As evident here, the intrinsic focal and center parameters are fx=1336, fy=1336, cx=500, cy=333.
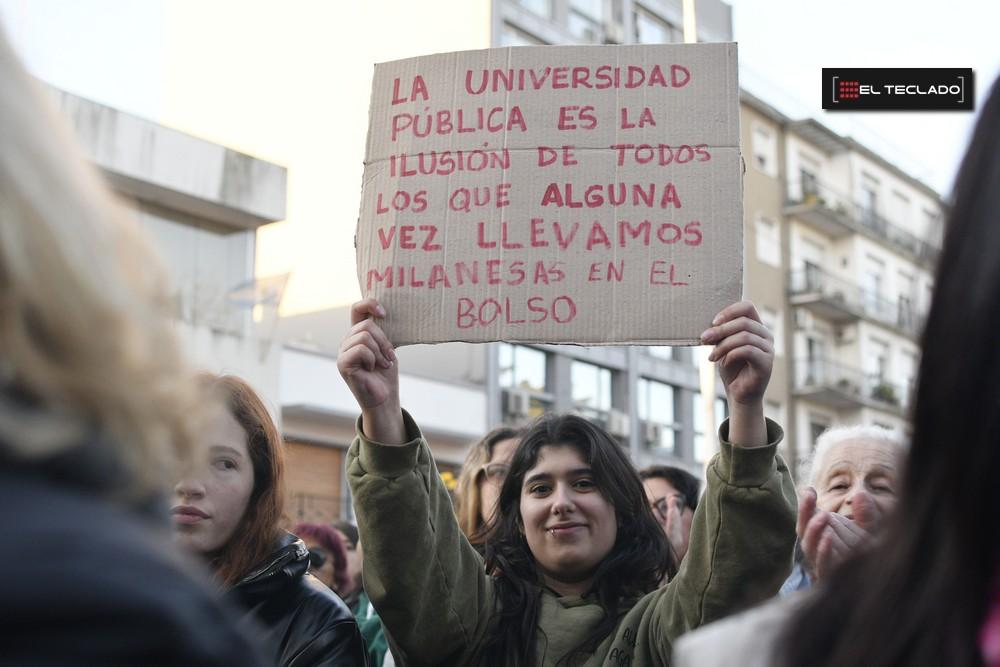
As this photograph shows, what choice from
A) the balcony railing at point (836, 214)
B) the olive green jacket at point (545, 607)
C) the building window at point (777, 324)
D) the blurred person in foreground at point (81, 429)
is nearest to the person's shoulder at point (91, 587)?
the blurred person in foreground at point (81, 429)

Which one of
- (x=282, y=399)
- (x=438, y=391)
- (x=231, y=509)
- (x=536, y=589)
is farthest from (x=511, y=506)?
(x=438, y=391)

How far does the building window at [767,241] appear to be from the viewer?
31391mm

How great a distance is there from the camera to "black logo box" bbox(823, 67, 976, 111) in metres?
3.64

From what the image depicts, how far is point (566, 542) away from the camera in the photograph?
10.1 ft

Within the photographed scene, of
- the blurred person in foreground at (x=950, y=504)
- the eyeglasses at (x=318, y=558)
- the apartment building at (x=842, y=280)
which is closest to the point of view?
the blurred person in foreground at (x=950, y=504)

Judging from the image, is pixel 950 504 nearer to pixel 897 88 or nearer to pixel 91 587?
pixel 91 587

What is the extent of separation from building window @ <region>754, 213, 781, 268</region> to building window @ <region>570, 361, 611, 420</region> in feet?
21.6

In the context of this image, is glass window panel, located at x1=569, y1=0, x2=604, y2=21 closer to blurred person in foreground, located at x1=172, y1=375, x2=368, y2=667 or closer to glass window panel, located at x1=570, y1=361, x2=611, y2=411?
glass window panel, located at x1=570, y1=361, x2=611, y2=411

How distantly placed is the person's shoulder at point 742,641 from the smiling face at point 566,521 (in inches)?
71.2

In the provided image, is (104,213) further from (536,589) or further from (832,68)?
(832,68)

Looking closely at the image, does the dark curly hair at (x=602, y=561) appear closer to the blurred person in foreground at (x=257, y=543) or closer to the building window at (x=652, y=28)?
the blurred person in foreground at (x=257, y=543)

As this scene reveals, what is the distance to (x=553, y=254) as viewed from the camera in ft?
9.40

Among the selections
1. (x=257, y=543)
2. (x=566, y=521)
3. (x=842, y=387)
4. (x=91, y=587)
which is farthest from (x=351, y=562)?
(x=842, y=387)

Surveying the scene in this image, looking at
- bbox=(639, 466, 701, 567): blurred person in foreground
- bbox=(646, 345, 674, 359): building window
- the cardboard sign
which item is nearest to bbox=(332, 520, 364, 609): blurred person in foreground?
bbox=(639, 466, 701, 567): blurred person in foreground
